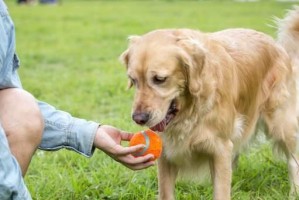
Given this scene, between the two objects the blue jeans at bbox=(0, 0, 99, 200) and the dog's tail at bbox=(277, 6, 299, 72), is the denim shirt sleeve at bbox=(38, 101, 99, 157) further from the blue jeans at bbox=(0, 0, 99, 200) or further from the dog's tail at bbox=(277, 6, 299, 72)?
the dog's tail at bbox=(277, 6, 299, 72)

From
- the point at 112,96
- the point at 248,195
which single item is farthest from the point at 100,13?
the point at 248,195

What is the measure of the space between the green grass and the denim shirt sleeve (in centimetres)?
71

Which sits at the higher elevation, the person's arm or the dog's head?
the dog's head

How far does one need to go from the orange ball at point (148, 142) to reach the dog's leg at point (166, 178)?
364 mm

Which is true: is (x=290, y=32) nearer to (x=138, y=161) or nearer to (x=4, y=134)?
(x=138, y=161)

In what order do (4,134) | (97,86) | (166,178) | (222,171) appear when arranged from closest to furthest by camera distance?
(4,134) → (222,171) → (166,178) → (97,86)

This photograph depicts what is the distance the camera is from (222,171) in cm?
360

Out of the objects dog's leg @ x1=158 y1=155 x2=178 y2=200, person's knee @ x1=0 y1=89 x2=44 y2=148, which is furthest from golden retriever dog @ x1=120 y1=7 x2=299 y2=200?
person's knee @ x1=0 y1=89 x2=44 y2=148

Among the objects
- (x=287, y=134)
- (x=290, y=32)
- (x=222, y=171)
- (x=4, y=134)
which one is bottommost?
(x=287, y=134)

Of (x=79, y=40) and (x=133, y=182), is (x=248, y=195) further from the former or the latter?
(x=79, y=40)

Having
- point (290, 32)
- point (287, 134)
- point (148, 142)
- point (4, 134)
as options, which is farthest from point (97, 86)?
point (4, 134)

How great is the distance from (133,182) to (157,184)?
189mm

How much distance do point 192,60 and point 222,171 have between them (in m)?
0.74

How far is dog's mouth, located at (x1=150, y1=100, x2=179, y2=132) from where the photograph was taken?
10.9ft
